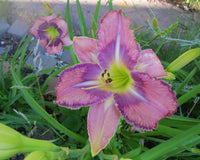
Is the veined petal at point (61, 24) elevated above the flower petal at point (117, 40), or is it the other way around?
the flower petal at point (117, 40)

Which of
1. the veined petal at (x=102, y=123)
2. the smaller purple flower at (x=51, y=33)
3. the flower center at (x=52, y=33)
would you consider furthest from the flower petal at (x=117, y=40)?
the flower center at (x=52, y=33)

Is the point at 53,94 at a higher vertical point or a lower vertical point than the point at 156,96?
lower

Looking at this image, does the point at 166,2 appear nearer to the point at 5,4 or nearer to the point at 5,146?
the point at 5,4

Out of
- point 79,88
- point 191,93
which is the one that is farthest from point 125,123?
point 79,88

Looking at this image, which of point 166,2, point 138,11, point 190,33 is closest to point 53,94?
point 190,33

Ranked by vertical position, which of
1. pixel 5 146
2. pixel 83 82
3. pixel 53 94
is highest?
pixel 83 82

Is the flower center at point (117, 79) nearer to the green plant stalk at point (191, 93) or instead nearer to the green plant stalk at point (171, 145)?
the green plant stalk at point (171, 145)
